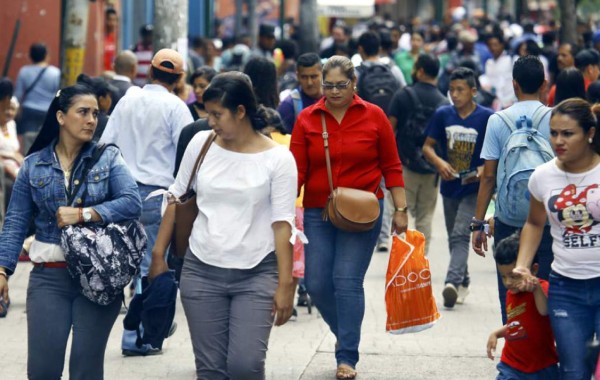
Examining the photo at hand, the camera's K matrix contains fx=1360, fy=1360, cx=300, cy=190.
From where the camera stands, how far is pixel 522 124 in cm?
715

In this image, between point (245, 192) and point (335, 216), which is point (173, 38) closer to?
point (335, 216)

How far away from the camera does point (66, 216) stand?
5871 millimetres

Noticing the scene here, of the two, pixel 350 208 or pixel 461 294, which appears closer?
pixel 350 208

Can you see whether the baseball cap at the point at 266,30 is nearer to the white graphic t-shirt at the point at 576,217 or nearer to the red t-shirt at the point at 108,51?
the red t-shirt at the point at 108,51

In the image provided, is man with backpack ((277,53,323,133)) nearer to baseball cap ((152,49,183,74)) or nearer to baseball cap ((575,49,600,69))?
baseball cap ((152,49,183,74))

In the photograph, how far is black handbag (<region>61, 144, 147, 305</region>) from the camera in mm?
5820

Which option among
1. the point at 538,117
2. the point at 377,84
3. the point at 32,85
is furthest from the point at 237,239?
the point at 32,85

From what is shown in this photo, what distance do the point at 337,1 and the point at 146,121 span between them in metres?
24.9

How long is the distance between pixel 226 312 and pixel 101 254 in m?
0.60

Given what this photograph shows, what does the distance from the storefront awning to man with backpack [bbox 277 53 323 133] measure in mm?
22249

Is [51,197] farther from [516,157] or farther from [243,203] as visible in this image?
[516,157]

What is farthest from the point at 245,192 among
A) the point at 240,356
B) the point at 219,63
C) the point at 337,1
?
the point at 337,1

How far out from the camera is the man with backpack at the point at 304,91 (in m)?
9.58

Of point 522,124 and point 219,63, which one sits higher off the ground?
point 522,124
